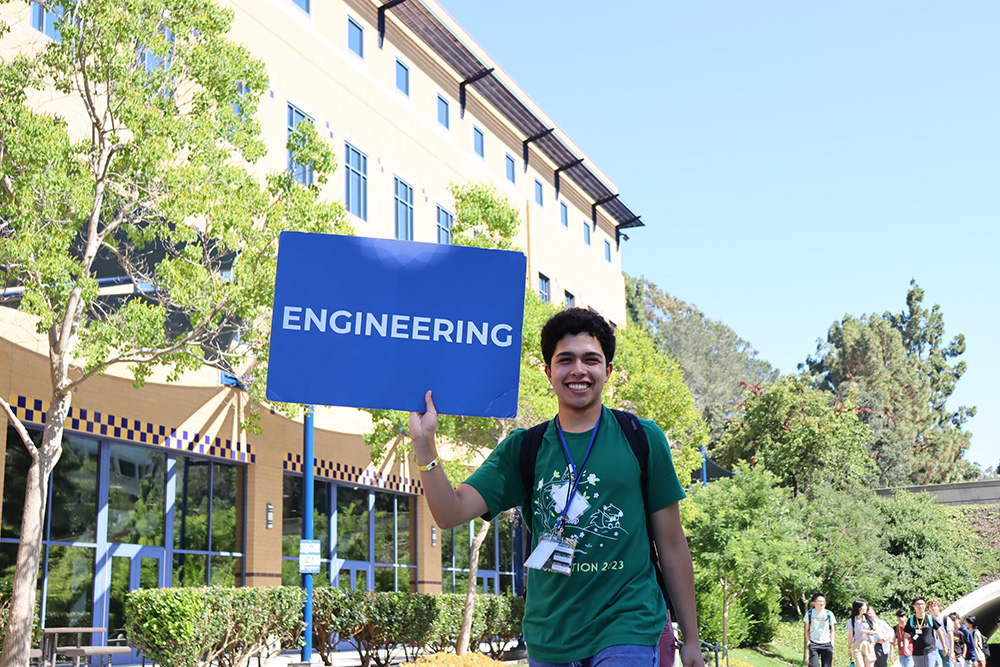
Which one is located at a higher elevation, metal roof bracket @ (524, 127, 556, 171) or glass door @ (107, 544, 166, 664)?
metal roof bracket @ (524, 127, 556, 171)

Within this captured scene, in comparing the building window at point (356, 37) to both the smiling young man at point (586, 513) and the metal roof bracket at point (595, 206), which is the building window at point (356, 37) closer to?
the metal roof bracket at point (595, 206)

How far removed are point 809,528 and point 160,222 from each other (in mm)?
30875

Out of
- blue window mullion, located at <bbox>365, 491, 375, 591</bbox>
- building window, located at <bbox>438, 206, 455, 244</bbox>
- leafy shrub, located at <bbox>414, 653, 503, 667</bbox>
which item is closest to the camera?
leafy shrub, located at <bbox>414, 653, 503, 667</bbox>

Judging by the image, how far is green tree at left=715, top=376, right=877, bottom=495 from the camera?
156ft

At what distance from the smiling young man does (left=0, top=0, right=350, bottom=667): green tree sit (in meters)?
9.77

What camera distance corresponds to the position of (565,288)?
128 feet

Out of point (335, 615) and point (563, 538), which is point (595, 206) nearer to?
point (335, 615)

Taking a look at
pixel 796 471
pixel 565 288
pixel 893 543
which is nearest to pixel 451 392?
pixel 565 288

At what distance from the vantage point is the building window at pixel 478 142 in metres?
34.4

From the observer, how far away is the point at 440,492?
368cm

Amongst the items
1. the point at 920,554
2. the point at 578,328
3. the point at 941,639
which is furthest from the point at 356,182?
the point at 920,554

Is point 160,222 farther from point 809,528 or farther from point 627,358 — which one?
point 809,528

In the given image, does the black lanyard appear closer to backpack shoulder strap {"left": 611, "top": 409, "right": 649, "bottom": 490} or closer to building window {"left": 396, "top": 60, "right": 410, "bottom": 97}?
backpack shoulder strap {"left": 611, "top": 409, "right": 649, "bottom": 490}

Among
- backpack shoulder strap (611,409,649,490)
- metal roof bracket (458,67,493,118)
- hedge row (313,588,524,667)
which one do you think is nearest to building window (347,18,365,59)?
metal roof bracket (458,67,493,118)
